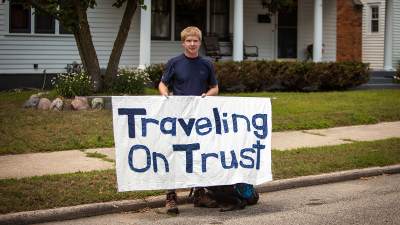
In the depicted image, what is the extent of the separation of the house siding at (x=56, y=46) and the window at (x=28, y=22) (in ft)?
0.67

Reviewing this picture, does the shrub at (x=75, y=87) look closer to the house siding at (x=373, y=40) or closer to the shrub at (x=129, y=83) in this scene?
the shrub at (x=129, y=83)

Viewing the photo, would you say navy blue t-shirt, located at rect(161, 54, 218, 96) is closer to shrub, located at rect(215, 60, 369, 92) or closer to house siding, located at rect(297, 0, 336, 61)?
shrub, located at rect(215, 60, 369, 92)

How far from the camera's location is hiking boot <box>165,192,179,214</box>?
7.19 meters

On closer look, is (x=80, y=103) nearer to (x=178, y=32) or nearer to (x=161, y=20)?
(x=161, y=20)

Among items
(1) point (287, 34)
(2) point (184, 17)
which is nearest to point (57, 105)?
(2) point (184, 17)

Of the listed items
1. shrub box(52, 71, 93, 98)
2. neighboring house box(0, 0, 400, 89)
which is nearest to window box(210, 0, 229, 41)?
neighboring house box(0, 0, 400, 89)

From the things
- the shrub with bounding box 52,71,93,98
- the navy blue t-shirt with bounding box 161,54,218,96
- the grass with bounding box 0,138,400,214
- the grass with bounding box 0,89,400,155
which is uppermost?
the navy blue t-shirt with bounding box 161,54,218,96

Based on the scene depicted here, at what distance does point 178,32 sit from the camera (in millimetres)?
22109

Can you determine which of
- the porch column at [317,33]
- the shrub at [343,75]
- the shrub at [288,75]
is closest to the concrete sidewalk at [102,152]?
the shrub at [288,75]

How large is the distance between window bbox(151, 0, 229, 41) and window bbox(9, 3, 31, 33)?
4.10 m

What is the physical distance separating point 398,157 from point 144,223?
17.6 feet

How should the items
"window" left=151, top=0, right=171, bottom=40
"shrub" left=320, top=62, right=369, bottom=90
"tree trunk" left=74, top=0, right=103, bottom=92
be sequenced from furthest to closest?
"window" left=151, top=0, right=171, bottom=40 < "shrub" left=320, top=62, right=369, bottom=90 < "tree trunk" left=74, top=0, right=103, bottom=92

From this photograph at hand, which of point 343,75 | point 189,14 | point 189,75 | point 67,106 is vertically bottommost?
point 67,106

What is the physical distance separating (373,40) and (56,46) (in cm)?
1621
